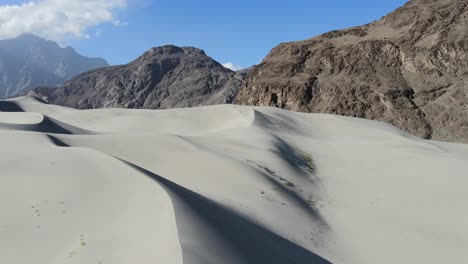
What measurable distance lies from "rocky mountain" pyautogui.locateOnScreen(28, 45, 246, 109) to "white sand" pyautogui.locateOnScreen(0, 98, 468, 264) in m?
90.4

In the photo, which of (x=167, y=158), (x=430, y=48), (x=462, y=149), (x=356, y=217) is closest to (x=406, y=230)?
(x=356, y=217)

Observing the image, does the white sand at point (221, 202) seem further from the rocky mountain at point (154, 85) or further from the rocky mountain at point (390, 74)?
the rocky mountain at point (154, 85)

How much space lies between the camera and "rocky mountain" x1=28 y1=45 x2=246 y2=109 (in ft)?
396

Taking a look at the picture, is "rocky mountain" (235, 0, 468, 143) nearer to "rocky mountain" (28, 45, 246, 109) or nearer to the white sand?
the white sand

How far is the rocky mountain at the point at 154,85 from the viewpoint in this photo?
396 feet

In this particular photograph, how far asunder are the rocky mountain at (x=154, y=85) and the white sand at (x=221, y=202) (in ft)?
296

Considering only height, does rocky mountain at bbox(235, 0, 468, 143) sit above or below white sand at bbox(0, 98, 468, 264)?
above

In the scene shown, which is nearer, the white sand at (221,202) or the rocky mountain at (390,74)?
the white sand at (221,202)

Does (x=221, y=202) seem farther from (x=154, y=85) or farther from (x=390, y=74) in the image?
(x=154, y=85)

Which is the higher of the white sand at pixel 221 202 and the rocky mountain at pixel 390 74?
the rocky mountain at pixel 390 74

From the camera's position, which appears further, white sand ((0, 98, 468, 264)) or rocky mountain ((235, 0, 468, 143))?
rocky mountain ((235, 0, 468, 143))

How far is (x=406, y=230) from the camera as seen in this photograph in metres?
12.0

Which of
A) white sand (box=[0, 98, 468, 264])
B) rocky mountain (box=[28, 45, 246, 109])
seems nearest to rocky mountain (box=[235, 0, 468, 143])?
white sand (box=[0, 98, 468, 264])

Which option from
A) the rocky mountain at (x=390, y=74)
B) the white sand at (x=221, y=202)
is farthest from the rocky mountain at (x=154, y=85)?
the white sand at (x=221, y=202)
